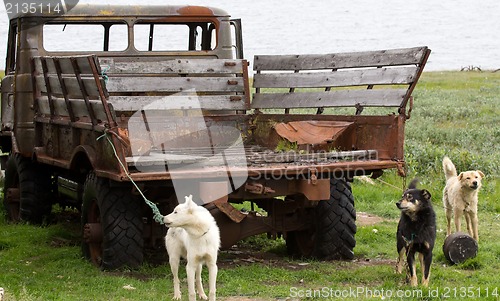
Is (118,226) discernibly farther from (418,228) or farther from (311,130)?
(418,228)

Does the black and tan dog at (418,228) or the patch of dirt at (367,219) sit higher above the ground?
the black and tan dog at (418,228)

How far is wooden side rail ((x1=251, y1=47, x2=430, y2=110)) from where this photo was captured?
8.81 meters

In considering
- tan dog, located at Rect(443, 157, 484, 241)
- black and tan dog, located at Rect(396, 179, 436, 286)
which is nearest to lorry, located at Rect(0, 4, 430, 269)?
black and tan dog, located at Rect(396, 179, 436, 286)

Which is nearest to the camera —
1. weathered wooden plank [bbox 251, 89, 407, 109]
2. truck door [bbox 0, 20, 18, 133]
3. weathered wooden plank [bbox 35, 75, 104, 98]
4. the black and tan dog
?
the black and tan dog

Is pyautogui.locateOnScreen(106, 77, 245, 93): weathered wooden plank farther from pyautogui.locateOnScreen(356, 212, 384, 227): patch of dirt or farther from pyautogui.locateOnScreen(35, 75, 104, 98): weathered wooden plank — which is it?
pyautogui.locateOnScreen(356, 212, 384, 227): patch of dirt

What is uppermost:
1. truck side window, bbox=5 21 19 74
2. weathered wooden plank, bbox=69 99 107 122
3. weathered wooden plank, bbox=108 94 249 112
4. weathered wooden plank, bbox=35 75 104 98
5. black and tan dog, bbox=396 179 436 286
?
truck side window, bbox=5 21 19 74

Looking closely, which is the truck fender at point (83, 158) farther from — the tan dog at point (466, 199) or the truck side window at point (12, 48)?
the tan dog at point (466, 199)

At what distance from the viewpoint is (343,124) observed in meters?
9.53

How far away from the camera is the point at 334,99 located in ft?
32.8

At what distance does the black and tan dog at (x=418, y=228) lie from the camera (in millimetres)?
8125

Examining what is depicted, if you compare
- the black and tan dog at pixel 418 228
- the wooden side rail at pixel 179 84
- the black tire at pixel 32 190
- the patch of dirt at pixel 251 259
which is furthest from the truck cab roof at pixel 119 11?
the black and tan dog at pixel 418 228

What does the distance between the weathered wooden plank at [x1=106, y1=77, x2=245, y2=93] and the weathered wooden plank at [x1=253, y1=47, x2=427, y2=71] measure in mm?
586

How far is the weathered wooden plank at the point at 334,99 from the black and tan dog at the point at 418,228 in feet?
3.40

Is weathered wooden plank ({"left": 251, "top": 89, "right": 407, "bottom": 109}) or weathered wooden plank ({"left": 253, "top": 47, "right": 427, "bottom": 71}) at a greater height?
weathered wooden plank ({"left": 253, "top": 47, "right": 427, "bottom": 71})
